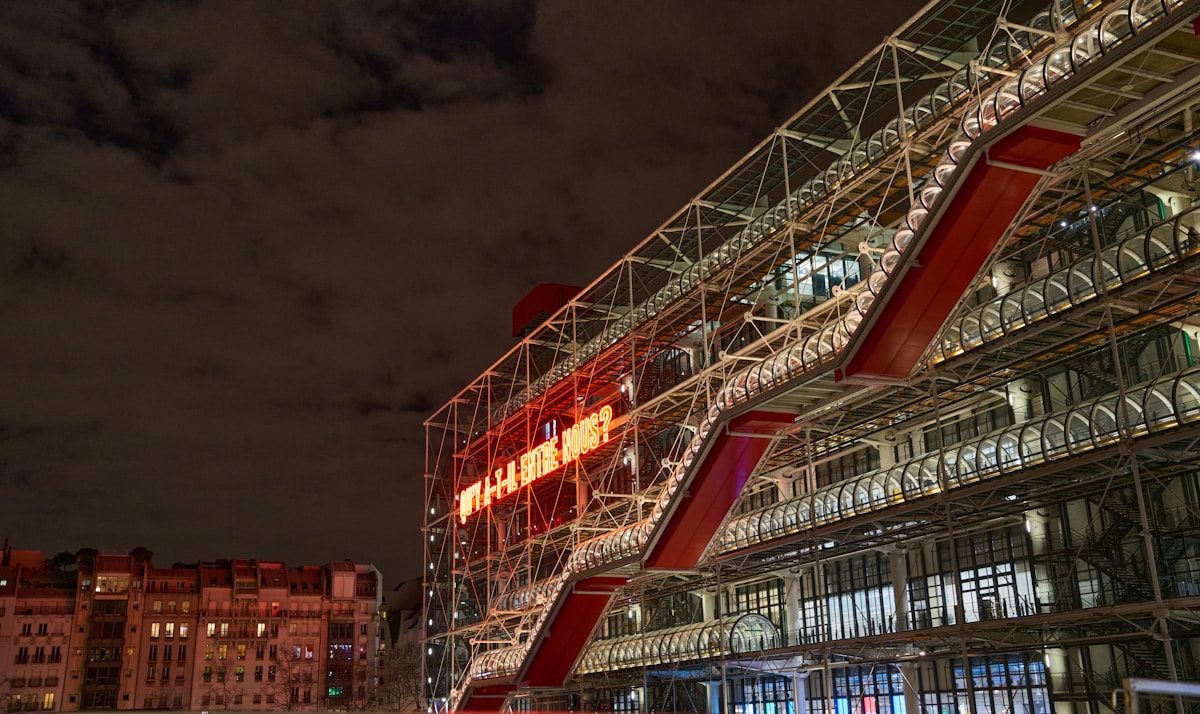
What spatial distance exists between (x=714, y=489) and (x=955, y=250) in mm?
9497

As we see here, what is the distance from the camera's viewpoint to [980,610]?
22.9 meters

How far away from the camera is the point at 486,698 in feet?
126

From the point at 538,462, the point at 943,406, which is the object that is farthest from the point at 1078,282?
the point at 538,462

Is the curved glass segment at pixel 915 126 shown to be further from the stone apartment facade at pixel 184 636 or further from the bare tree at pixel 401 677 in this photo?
the stone apartment facade at pixel 184 636

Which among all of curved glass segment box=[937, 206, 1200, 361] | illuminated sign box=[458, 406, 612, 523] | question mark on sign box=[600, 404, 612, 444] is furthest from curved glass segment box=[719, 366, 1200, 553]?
illuminated sign box=[458, 406, 612, 523]

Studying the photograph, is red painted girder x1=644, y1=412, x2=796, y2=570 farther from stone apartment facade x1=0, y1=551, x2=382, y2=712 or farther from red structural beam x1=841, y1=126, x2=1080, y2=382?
stone apartment facade x1=0, y1=551, x2=382, y2=712

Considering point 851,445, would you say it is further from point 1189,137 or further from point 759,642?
point 1189,137

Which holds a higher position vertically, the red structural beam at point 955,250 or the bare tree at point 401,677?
the red structural beam at point 955,250

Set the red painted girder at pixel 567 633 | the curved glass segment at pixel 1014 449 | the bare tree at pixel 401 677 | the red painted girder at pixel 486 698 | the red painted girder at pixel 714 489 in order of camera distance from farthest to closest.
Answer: the bare tree at pixel 401 677 < the red painted girder at pixel 486 698 < the red painted girder at pixel 567 633 < the red painted girder at pixel 714 489 < the curved glass segment at pixel 1014 449

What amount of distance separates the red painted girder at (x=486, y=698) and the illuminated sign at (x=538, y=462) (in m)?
7.95

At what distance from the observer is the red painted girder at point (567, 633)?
107ft

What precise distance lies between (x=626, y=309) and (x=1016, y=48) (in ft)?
69.6

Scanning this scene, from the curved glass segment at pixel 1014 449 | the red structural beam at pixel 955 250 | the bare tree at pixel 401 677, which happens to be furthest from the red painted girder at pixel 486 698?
the bare tree at pixel 401 677

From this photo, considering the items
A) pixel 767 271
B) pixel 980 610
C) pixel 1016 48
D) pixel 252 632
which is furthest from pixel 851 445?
pixel 252 632
